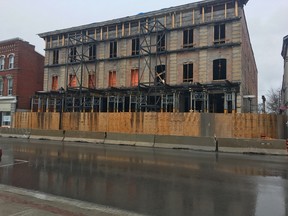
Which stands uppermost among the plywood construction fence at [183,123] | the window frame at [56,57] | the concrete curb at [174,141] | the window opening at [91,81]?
Answer: the window frame at [56,57]

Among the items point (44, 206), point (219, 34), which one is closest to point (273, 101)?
point (219, 34)

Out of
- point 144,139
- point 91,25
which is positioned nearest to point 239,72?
point 144,139

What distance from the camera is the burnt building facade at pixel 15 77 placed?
1487 inches

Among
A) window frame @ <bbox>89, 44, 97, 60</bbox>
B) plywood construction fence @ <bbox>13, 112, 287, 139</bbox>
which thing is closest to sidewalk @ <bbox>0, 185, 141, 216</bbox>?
plywood construction fence @ <bbox>13, 112, 287, 139</bbox>

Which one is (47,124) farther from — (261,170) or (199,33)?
(261,170)

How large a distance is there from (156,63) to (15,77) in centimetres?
2168

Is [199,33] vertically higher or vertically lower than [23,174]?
higher

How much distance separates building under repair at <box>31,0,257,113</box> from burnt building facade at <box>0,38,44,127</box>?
434 centimetres

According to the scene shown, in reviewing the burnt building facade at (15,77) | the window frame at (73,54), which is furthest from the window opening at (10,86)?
the window frame at (73,54)

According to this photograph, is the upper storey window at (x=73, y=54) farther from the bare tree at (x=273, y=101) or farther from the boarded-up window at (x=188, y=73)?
A: the bare tree at (x=273, y=101)

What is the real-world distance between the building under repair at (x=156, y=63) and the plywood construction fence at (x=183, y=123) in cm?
199

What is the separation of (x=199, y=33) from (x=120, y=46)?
30.1ft

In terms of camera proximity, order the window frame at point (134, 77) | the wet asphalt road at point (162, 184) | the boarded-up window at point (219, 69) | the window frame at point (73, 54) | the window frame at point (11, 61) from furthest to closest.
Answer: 1. the window frame at point (11, 61)
2. the window frame at point (73, 54)
3. the window frame at point (134, 77)
4. the boarded-up window at point (219, 69)
5. the wet asphalt road at point (162, 184)

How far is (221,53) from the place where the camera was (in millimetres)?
25672
